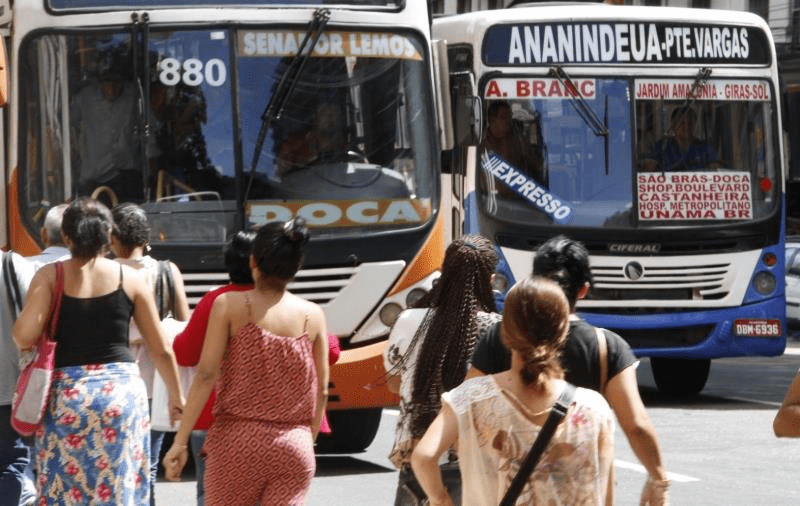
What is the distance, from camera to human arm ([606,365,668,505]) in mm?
5664

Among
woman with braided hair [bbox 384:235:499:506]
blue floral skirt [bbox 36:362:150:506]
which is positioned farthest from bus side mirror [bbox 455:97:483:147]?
woman with braided hair [bbox 384:235:499:506]

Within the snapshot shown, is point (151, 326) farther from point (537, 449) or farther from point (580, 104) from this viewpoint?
point (580, 104)

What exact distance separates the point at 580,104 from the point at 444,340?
9.91 meters

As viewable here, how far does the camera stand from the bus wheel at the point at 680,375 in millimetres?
18312

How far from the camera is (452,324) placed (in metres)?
6.54

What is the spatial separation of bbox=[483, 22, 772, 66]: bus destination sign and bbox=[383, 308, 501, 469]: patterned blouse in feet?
31.3

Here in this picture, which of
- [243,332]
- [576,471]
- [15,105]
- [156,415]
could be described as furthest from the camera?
[15,105]

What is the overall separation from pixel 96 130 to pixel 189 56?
685 mm

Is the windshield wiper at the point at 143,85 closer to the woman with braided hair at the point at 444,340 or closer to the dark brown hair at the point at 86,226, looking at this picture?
the dark brown hair at the point at 86,226

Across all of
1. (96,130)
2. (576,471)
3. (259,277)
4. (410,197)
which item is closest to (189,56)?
(96,130)

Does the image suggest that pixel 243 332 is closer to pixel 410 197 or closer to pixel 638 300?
pixel 410 197

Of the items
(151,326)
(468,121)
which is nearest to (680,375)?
(468,121)

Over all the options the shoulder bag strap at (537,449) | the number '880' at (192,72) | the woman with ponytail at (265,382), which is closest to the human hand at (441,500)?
the shoulder bag strap at (537,449)

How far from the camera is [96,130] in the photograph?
11750 millimetres
